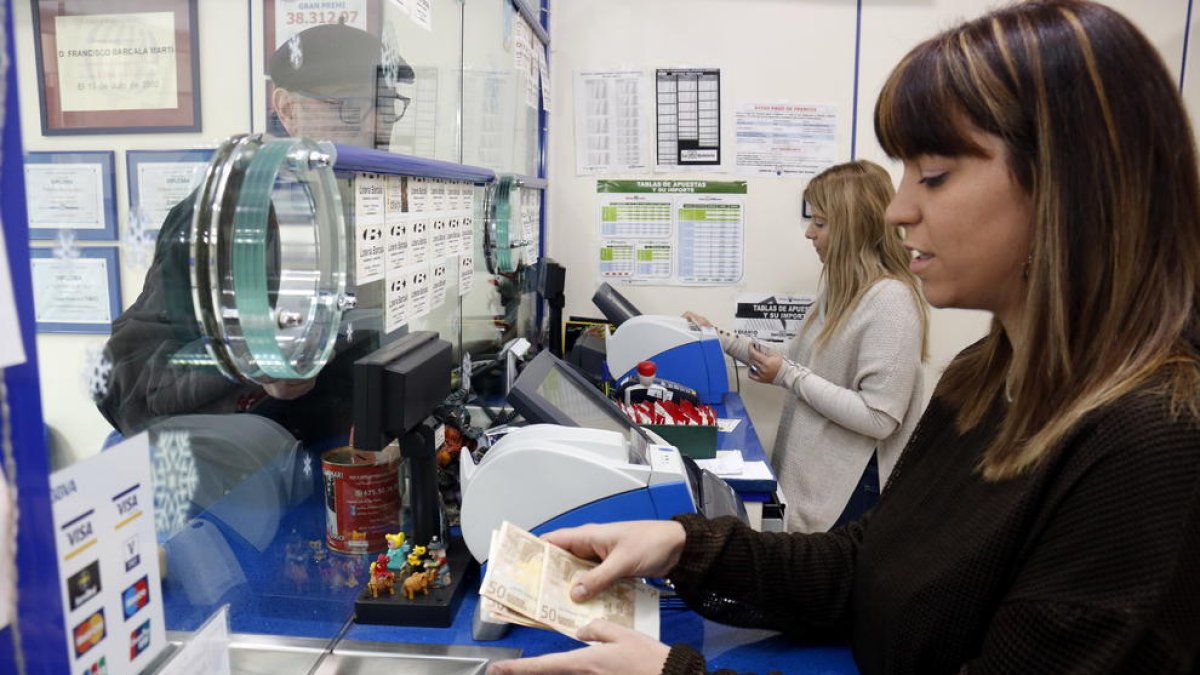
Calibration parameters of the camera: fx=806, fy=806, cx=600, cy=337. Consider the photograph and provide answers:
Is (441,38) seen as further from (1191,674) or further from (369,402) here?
(1191,674)

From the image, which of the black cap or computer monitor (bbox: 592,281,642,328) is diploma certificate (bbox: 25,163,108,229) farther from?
computer monitor (bbox: 592,281,642,328)

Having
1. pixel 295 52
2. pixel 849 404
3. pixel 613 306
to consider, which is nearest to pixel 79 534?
pixel 295 52

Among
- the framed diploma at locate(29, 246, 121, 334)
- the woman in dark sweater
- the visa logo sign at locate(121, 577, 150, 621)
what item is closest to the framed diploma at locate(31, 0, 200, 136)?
the framed diploma at locate(29, 246, 121, 334)

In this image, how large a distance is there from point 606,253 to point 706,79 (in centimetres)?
83

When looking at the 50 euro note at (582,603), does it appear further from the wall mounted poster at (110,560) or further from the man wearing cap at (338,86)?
the man wearing cap at (338,86)

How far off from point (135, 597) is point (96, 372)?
191mm

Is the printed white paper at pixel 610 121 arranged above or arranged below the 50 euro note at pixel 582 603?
above

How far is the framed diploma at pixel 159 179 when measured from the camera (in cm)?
73

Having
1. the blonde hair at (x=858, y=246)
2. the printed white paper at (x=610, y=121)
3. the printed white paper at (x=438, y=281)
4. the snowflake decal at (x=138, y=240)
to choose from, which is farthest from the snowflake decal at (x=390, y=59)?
the printed white paper at (x=610, y=121)

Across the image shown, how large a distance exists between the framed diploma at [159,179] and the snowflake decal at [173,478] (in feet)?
0.68

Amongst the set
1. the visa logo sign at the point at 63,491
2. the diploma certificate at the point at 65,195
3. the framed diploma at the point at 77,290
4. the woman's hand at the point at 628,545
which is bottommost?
the woman's hand at the point at 628,545

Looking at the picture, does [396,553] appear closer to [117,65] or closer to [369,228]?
[369,228]

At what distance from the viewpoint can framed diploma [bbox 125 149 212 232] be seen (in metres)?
0.73

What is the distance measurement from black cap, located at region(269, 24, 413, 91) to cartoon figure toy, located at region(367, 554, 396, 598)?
721 millimetres
